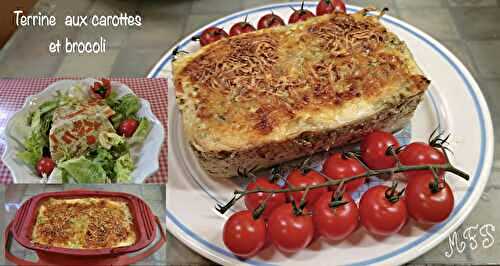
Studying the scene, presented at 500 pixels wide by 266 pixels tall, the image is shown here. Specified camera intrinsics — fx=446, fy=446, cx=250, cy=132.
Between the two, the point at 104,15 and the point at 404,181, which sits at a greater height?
the point at 104,15

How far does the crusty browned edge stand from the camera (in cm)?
123

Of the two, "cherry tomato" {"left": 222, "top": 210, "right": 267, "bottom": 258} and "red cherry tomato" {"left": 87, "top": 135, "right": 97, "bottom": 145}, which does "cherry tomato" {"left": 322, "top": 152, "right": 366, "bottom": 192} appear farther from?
"red cherry tomato" {"left": 87, "top": 135, "right": 97, "bottom": 145}

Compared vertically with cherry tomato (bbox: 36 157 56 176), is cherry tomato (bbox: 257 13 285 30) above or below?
above

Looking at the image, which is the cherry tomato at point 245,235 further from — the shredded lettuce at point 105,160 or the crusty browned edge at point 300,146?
the shredded lettuce at point 105,160

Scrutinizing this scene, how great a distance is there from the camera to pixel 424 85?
1.28 m

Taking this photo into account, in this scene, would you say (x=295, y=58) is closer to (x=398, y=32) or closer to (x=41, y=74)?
(x=398, y=32)

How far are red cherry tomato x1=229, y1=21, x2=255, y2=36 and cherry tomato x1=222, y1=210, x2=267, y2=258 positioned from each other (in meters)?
0.81

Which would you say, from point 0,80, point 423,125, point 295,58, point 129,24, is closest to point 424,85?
point 423,125

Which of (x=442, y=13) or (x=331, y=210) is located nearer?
(x=331, y=210)

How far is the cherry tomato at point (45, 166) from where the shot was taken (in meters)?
1.24

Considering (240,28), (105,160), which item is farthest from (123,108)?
(240,28)

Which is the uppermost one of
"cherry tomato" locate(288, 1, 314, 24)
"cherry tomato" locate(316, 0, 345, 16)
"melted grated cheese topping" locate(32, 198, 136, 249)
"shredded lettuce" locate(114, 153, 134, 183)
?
"cherry tomato" locate(316, 0, 345, 16)

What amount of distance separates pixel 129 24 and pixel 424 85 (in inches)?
50.4

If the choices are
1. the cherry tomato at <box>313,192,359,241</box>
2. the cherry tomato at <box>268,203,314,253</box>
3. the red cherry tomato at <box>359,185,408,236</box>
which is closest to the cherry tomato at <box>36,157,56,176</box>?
the cherry tomato at <box>268,203,314,253</box>
